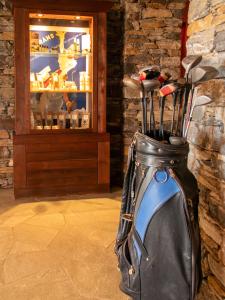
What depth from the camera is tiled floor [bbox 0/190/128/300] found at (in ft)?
7.01

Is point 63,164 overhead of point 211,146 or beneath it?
beneath

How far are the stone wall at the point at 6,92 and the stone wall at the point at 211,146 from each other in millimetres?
2650

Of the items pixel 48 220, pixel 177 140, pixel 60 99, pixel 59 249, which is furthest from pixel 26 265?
pixel 60 99

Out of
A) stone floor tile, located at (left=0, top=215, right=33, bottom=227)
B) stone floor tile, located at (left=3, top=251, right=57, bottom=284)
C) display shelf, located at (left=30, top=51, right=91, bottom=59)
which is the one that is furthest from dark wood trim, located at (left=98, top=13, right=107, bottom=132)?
stone floor tile, located at (left=3, top=251, right=57, bottom=284)

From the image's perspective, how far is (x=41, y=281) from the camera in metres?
2.21

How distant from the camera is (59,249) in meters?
2.65

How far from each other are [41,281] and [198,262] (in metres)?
1.09

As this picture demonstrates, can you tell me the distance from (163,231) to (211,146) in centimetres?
51

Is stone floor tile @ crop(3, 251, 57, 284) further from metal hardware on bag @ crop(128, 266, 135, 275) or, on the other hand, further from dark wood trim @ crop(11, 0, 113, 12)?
dark wood trim @ crop(11, 0, 113, 12)

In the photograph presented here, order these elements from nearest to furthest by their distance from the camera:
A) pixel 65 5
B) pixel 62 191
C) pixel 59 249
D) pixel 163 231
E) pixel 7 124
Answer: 1. pixel 163 231
2. pixel 59 249
3. pixel 65 5
4. pixel 62 191
5. pixel 7 124

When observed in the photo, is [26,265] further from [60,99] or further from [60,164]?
[60,99]

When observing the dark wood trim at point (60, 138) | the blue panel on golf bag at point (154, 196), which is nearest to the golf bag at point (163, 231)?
the blue panel on golf bag at point (154, 196)

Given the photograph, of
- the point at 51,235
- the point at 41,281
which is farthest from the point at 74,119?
the point at 41,281

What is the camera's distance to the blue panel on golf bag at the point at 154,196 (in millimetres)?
1448
